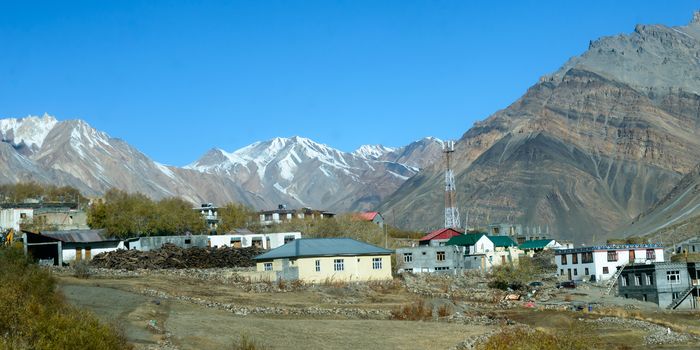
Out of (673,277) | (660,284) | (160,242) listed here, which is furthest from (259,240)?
(673,277)

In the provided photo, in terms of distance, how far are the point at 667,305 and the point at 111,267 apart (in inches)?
1505

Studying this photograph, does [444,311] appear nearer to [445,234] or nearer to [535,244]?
[445,234]

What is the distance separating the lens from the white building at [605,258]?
77.8 metres

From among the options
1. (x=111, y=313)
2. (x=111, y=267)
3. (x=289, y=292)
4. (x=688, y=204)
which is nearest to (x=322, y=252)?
(x=289, y=292)

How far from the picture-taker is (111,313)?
36000mm

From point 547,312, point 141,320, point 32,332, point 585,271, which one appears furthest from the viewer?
point 585,271

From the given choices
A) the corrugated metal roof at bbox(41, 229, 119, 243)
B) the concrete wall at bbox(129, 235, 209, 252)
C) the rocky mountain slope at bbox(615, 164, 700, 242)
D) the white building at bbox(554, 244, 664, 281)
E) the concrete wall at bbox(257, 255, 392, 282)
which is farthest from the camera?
the rocky mountain slope at bbox(615, 164, 700, 242)

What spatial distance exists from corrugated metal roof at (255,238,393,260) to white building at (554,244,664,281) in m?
21.9

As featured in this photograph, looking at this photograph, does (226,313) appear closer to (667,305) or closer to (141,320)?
(141,320)

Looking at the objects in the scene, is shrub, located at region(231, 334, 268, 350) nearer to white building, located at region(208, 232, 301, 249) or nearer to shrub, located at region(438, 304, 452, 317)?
shrub, located at region(438, 304, 452, 317)

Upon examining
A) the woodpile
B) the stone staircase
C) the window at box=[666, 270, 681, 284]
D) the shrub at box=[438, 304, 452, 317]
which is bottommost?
the stone staircase

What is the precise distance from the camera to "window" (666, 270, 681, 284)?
208 feet

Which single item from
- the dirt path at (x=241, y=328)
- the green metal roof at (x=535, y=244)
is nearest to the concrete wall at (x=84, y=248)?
the dirt path at (x=241, y=328)

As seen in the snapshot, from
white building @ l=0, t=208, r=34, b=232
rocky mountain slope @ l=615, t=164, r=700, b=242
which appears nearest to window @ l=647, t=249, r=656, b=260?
rocky mountain slope @ l=615, t=164, r=700, b=242
